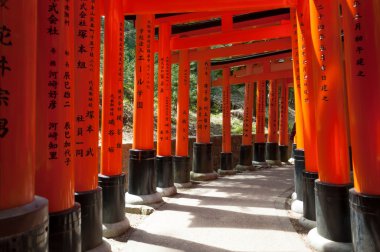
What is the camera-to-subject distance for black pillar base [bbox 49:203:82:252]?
10.0ft

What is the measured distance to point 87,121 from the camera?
4.18 meters

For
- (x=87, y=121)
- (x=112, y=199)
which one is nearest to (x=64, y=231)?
(x=87, y=121)

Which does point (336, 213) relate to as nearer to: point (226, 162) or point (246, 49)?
point (246, 49)

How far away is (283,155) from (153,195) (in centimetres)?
953

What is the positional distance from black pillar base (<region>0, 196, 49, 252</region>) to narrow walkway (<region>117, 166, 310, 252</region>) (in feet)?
7.50

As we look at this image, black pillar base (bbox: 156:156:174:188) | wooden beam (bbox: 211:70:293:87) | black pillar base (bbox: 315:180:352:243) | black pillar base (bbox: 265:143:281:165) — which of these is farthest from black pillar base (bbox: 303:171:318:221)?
black pillar base (bbox: 265:143:281:165)

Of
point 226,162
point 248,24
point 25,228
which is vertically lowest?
point 226,162

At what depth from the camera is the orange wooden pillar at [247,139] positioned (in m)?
13.1

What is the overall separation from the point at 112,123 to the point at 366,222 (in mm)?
3967

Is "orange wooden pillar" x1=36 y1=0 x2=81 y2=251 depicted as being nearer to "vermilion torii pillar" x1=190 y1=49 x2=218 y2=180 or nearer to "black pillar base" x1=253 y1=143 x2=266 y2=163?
"vermilion torii pillar" x1=190 y1=49 x2=218 y2=180

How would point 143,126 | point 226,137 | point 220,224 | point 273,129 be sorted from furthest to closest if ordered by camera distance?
point 273,129 → point 226,137 → point 143,126 → point 220,224

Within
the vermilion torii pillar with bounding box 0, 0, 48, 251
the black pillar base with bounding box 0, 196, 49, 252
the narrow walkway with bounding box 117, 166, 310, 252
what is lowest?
the narrow walkway with bounding box 117, 166, 310, 252

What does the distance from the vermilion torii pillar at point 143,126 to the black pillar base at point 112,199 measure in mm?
1460

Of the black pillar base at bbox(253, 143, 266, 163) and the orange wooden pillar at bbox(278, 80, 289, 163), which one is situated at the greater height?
the orange wooden pillar at bbox(278, 80, 289, 163)
